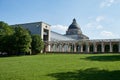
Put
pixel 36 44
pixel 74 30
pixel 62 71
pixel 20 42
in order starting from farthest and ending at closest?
pixel 74 30, pixel 36 44, pixel 20 42, pixel 62 71

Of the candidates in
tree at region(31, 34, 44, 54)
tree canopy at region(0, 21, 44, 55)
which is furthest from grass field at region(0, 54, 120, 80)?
tree at region(31, 34, 44, 54)

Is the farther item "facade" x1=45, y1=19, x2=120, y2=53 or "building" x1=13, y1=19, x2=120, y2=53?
"building" x1=13, y1=19, x2=120, y2=53

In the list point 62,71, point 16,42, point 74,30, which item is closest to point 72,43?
point 16,42

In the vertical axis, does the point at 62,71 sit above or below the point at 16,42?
below

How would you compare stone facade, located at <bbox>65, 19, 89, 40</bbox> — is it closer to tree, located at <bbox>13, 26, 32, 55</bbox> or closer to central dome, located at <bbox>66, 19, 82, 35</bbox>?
central dome, located at <bbox>66, 19, 82, 35</bbox>

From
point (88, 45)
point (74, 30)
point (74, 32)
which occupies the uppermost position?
point (74, 30)

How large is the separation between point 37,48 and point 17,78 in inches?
2171

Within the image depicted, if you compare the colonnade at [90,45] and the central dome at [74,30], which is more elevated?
the central dome at [74,30]

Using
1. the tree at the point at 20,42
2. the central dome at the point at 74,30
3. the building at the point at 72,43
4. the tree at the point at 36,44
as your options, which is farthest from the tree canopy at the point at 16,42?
the central dome at the point at 74,30

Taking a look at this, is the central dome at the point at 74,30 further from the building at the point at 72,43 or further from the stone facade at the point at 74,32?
the building at the point at 72,43

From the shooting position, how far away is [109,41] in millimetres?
80938

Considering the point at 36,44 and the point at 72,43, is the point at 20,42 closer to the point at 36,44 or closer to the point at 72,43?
the point at 36,44

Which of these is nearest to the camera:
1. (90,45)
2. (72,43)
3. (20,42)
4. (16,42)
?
(16,42)

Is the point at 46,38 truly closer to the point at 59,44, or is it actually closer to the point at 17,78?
the point at 59,44
